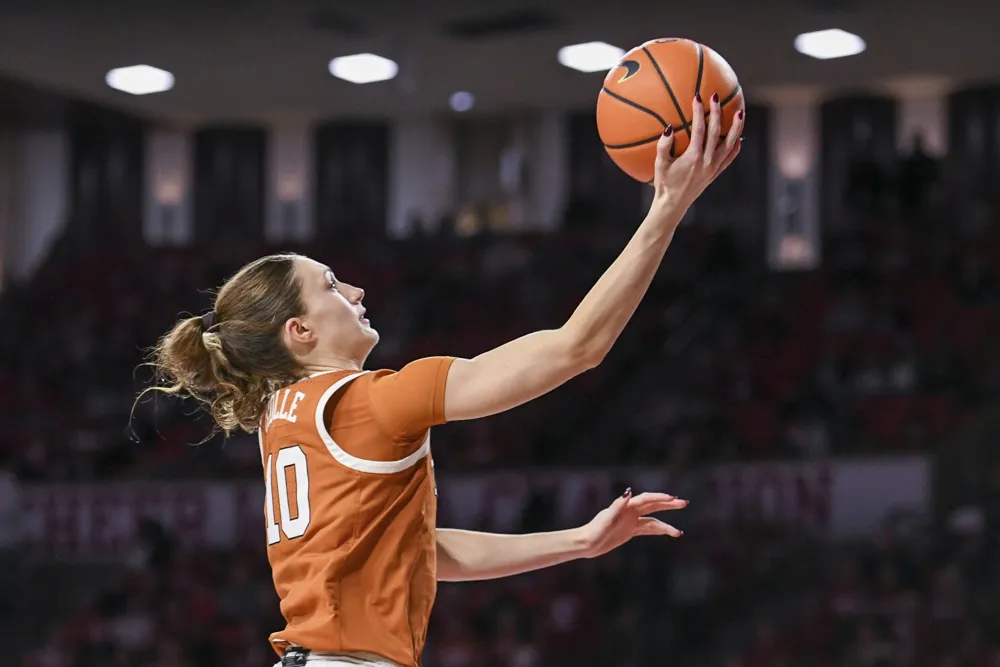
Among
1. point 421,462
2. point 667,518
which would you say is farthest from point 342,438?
point 667,518

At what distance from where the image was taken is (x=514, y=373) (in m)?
2.27

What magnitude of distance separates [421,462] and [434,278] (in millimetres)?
11331

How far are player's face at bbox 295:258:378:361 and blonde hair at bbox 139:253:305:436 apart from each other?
0.02 metres

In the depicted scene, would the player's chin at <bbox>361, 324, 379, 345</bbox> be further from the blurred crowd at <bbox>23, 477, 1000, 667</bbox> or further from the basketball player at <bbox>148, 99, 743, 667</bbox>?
the blurred crowd at <bbox>23, 477, 1000, 667</bbox>

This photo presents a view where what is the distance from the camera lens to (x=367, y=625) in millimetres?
2426

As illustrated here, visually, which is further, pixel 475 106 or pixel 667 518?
pixel 475 106

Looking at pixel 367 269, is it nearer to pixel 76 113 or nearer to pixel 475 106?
pixel 475 106

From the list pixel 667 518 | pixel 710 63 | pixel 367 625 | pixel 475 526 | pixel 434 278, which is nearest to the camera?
pixel 367 625

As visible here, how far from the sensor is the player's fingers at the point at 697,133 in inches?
89.1

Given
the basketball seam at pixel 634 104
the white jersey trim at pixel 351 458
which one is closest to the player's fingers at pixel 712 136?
the basketball seam at pixel 634 104

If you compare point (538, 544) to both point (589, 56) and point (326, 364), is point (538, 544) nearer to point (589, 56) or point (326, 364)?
point (326, 364)

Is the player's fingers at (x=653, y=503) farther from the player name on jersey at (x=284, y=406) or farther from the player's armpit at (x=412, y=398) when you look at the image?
the player name on jersey at (x=284, y=406)

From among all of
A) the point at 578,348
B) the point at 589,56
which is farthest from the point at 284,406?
the point at 589,56

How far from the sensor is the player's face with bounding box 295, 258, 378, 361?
259 centimetres
